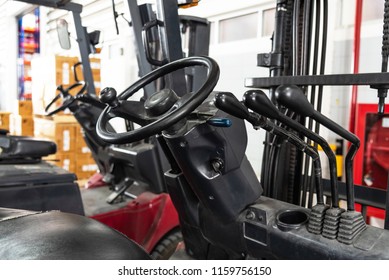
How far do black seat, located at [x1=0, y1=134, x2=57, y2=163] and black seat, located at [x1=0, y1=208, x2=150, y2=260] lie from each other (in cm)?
181

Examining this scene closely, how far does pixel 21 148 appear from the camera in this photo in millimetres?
3033

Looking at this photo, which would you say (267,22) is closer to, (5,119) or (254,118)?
(254,118)

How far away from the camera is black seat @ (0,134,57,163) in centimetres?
299

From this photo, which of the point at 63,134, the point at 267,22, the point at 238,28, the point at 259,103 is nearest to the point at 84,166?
the point at 63,134

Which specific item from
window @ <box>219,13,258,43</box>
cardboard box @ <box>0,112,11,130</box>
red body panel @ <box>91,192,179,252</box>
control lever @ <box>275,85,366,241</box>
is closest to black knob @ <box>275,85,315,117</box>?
control lever @ <box>275,85,366,241</box>

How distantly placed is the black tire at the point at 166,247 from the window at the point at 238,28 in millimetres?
2394

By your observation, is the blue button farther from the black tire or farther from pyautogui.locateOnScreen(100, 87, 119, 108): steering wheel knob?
the black tire

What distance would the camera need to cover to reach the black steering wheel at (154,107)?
3.67ft

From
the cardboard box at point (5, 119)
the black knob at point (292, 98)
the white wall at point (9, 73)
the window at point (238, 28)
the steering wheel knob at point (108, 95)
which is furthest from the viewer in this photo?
the cardboard box at point (5, 119)

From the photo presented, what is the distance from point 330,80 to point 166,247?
1915 millimetres

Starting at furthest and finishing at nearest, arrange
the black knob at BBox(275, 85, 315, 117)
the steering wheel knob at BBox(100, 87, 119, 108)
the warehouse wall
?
1. the warehouse wall
2. the steering wheel knob at BBox(100, 87, 119, 108)
3. the black knob at BBox(275, 85, 315, 117)

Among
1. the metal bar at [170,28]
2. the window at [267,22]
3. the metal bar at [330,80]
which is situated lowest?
the metal bar at [330,80]

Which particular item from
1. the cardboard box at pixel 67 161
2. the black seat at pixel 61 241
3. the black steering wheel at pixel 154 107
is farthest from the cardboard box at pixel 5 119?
the black steering wheel at pixel 154 107

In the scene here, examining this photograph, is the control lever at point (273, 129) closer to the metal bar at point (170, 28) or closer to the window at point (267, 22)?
the metal bar at point (170, 28)
